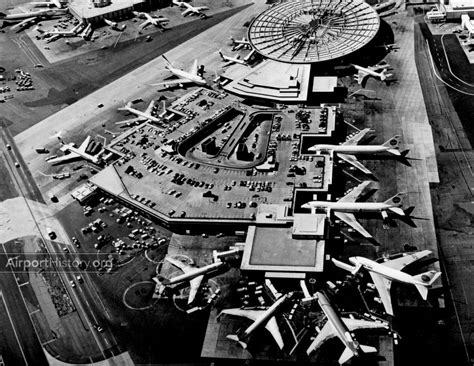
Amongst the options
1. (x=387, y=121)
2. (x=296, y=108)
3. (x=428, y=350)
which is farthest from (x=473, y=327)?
(x=296, y=108)

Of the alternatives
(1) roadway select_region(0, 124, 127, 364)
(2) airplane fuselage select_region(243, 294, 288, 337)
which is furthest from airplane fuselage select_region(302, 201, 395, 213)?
(1) roadway select_region(0, 124, 127, 364)

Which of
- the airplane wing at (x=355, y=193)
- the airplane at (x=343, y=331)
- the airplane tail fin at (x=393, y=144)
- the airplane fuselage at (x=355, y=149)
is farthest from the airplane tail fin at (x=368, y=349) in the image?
the airplane tail fin at (x=393, y=144)

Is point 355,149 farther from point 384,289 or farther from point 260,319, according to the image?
point 260,319

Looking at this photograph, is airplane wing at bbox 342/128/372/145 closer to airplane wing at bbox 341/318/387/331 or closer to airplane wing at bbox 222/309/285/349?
airplane wing at bbox 341/318/387/331

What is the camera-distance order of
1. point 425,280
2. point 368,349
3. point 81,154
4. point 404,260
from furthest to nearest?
point 81,154 → point 404,260 → point 425,280 → point 368,349

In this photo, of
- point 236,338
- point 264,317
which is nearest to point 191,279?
point 236,338

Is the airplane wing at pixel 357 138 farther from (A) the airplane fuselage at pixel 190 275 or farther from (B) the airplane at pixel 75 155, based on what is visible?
(B) the airplane at pixel 75 155
